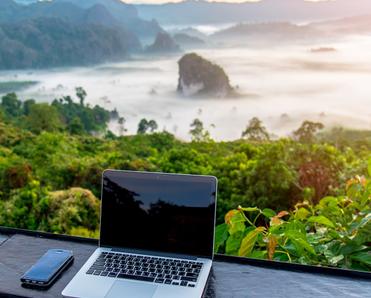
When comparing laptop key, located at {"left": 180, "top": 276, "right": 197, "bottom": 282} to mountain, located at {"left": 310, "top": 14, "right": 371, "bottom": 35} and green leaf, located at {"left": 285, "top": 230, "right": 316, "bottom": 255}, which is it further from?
mountain, located at {"left": 310, "top": 14, "right": 371, "bottom": 35}

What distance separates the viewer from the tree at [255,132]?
6.75m

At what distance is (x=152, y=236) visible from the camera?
32.6 inches

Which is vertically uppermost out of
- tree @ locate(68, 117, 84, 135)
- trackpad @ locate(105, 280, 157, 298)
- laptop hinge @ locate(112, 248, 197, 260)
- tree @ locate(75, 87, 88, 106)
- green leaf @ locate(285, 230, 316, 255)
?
green leaf @ locate(285, 230, 316, 255)

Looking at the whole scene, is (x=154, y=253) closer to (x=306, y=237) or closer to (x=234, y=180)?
(x=306, y=237)

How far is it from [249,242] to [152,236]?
180mm

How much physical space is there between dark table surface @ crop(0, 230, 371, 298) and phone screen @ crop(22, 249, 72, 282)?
2 centimetres

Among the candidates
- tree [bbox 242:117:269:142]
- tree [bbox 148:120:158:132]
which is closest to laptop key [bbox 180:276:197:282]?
tree [bbox 242:117:269:142]

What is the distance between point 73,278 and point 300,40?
7.56 metres

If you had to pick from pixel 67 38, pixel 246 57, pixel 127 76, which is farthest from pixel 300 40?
pixel 67 38

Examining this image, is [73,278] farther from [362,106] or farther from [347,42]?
[347,42]

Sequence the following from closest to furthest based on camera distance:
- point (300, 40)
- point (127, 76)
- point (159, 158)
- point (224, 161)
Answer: point (224, 161)
point (159, 158)
point (300, 40)
point (127, 76)

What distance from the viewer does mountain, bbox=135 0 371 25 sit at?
22.5 ft

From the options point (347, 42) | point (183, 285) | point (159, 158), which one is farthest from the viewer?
point (347, 42)

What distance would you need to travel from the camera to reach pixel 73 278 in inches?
29.7
